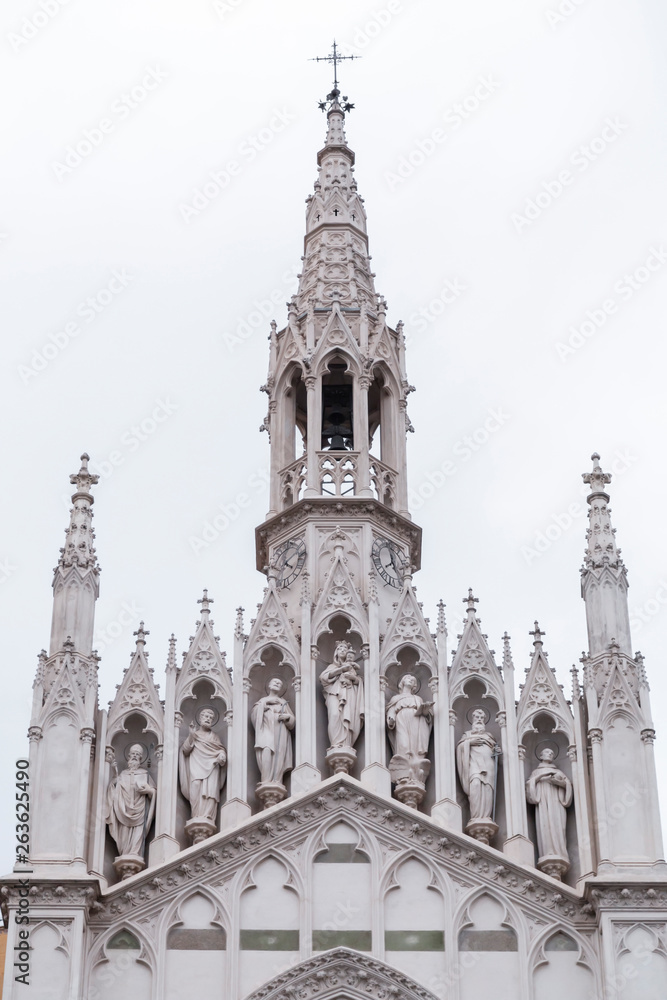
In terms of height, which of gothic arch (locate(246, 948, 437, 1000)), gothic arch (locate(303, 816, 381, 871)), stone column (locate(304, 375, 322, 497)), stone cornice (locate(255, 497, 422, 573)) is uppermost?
stone column (locate(304, 375, 322, 497))

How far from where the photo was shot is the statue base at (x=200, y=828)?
70.2 feet

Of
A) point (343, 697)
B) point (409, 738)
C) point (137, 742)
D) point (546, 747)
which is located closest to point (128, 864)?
point (137, 742)

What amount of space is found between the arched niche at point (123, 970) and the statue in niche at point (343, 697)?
9.92 ft

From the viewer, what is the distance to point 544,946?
20.7 meters

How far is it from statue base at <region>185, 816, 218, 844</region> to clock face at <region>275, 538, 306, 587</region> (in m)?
3.90

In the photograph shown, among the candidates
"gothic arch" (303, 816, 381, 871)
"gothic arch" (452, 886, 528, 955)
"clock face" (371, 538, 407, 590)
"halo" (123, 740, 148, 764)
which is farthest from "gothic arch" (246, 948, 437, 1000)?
"clock face" (371, 538, 407, 590)

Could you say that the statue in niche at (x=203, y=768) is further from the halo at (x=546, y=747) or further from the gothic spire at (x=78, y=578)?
the halo at (x=546, y=747)

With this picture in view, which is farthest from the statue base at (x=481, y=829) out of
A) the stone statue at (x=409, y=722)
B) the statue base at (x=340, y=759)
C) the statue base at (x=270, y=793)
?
the statue base at (x=270, y=793)

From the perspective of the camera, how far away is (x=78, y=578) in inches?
892

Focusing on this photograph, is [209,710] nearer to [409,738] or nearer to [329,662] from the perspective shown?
[329,662]

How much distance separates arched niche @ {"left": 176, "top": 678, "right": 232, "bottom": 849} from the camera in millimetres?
21797

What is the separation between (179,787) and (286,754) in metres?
1.19

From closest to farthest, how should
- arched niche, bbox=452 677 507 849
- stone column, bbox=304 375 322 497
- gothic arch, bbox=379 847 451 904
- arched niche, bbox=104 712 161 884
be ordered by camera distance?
gothic arch, bbox=379 847 451 904 → arched niche, bbox=452 677 507 849 → arched niche, bbox=104 712 161 884 → stone column, bbox=304 375 322 497

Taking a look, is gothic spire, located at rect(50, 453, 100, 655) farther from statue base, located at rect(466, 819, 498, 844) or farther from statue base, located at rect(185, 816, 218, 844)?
statue base, located at rect(466, 819, 498, 844)
